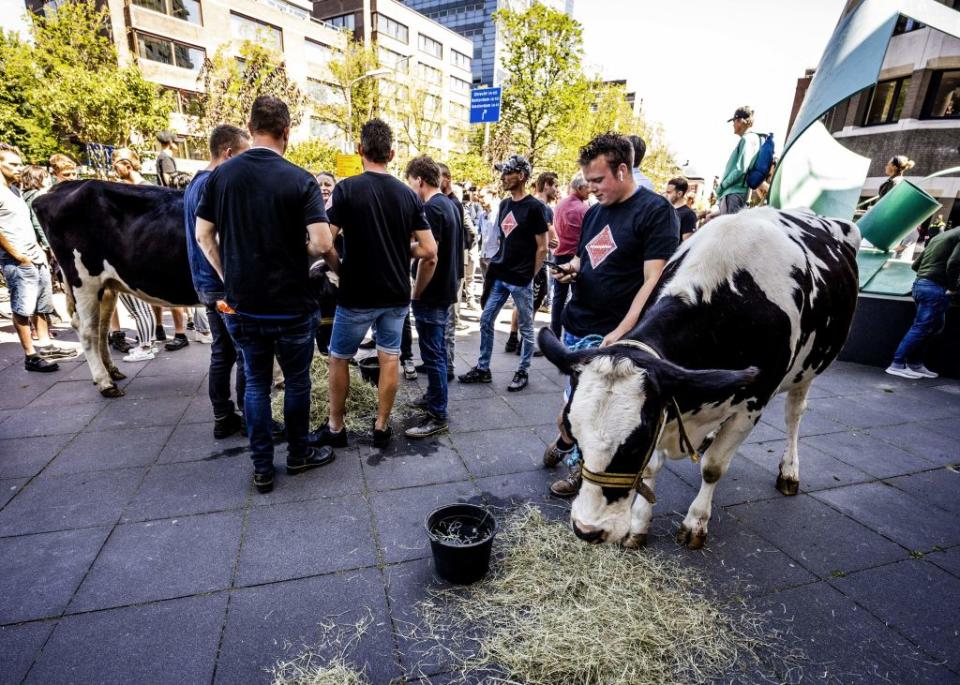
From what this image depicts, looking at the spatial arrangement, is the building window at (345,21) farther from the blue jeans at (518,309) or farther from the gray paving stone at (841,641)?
the gray paving stone at (841,641)

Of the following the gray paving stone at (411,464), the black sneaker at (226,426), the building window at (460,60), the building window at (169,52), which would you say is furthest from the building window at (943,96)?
the building window at (460,60)

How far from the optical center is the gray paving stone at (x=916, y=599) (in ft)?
7.56

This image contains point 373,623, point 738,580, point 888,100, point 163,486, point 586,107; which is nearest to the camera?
point 373,623

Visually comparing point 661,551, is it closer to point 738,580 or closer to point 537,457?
point 738,580

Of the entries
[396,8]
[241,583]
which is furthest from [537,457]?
[396,8]

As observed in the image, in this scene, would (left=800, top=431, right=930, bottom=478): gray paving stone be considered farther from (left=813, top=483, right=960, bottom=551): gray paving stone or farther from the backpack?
the backpack

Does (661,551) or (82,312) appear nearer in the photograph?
(661,551)

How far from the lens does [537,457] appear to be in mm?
3932

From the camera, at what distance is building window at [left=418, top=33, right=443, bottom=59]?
157ft

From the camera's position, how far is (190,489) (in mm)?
3312

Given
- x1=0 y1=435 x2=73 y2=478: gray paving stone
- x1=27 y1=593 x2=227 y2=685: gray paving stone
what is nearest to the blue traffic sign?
x1=0 y1=435 x2=73 y2=478: gray paving stone

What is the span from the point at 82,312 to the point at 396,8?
50937mm

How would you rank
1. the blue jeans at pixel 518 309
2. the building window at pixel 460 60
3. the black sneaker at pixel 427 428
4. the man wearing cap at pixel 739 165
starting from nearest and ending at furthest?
the black sneaker at pixel 427 428
the blue jeans at pixel 518 309
the man wearing cap at pixel 739 165
the building window at pixel 460 60

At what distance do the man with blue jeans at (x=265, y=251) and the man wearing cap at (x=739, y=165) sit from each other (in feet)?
16.3
